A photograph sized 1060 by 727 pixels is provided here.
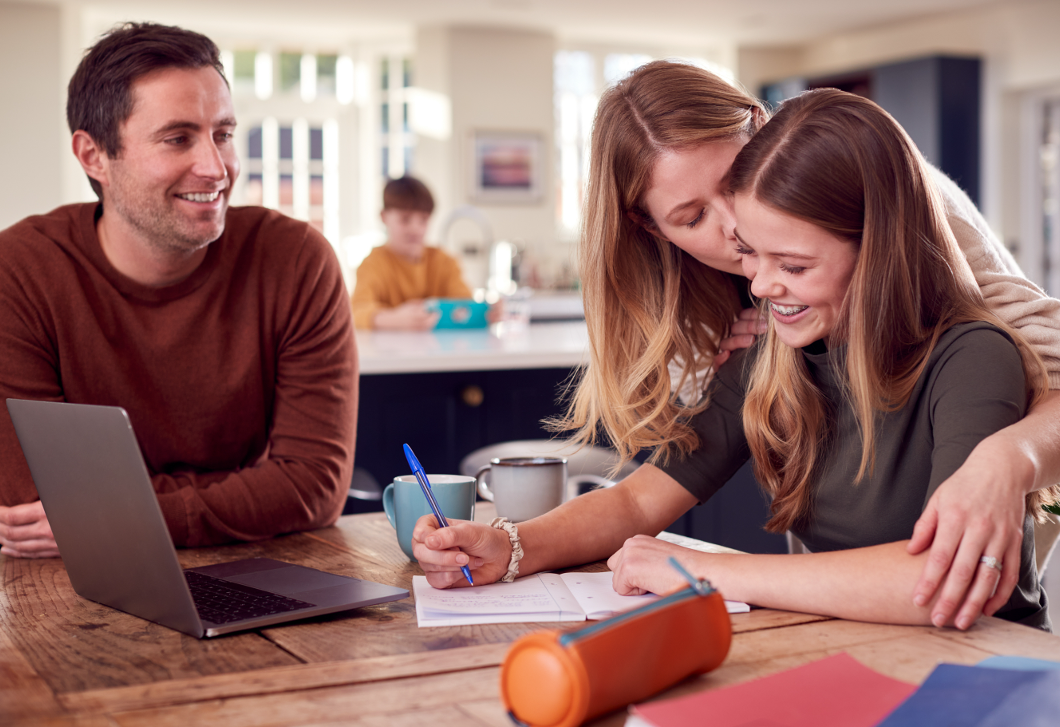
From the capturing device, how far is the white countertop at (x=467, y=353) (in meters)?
2.71

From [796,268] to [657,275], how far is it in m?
0.40

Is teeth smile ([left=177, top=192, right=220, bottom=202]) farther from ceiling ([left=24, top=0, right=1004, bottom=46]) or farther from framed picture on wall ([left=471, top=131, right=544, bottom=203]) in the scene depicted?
framed picture on wall ([left=471, top=131, right=544, bottom=203])

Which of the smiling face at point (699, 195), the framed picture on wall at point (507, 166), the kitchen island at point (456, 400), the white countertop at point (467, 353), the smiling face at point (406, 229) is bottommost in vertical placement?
the kitchen island at point (456, 400)

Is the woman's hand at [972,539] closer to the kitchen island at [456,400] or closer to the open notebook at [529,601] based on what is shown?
the open notebook at [529,601]

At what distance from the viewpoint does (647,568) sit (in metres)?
1.08

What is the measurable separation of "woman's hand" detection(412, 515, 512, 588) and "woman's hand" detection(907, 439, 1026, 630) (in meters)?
0.44

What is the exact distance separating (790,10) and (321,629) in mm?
7395

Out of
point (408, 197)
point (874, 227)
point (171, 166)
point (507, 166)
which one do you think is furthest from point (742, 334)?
point (507, 166)

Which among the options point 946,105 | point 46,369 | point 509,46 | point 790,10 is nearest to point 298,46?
point 509,46

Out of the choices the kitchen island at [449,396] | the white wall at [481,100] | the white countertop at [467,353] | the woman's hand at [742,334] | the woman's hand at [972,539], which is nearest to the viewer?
the woman's hand at [972,539]

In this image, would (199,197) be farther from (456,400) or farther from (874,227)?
(456,400)

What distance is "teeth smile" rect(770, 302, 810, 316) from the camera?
3.87 ft

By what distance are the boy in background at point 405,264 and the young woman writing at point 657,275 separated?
109 inches

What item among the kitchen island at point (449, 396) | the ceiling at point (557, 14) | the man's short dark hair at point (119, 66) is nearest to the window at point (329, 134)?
the ceiling at point (557, 14)
